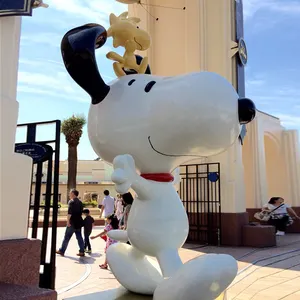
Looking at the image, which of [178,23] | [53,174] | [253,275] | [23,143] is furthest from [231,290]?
[178,23]

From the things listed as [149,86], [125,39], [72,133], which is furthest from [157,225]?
[72,133]

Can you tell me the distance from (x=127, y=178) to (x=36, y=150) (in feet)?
6.71

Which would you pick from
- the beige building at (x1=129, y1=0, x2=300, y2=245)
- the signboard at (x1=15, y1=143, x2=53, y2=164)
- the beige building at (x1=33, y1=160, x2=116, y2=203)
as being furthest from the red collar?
the beige building at (x1=33, y1=160, x2=116, y2=203)

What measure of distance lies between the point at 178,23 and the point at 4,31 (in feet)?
25.8

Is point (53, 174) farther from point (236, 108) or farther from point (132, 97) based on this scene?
point (236, 108)

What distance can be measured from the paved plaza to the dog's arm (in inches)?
30.2

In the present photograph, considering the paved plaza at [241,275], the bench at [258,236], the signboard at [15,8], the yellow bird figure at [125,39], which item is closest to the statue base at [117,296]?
the paved plaza at [241,275]

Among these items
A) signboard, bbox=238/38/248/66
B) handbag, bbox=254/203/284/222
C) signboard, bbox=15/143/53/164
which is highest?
signboard, bbox=238/38/248/66

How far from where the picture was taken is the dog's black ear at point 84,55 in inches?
91.9

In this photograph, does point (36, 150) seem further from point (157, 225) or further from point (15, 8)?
point (157, 225)

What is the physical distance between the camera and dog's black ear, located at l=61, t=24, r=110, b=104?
233 cm

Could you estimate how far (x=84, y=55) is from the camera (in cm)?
233

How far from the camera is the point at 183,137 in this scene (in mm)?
2332

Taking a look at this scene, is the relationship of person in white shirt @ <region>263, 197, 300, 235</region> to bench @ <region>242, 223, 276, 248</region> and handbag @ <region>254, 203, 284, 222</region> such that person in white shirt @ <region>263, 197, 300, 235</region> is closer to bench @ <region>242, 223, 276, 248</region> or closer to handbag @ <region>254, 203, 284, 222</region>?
handbag @ <region>254, 203, 284, 222</region>
